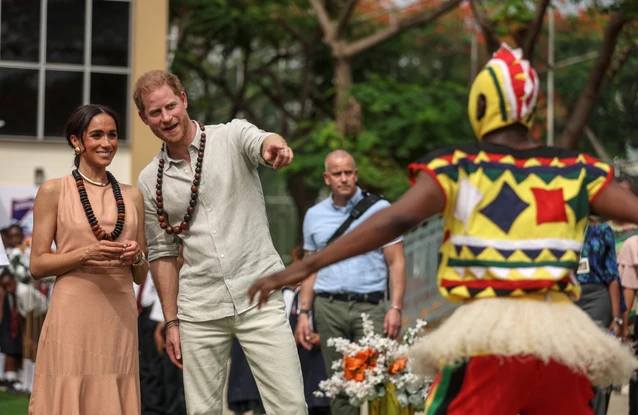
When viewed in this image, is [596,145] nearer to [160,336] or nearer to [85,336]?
[160,336]

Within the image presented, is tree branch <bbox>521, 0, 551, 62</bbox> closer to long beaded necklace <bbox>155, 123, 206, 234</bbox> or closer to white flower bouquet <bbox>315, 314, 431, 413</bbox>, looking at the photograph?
white flower bouquet <bbox>315, 314, 431, 413</bbox>

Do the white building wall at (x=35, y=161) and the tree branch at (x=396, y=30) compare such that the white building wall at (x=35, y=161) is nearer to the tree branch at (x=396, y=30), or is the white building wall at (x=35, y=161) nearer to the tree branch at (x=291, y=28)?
the tree branch at (x=291, y=28)

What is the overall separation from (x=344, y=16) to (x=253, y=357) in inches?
701

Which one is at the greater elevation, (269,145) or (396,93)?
(396,93)

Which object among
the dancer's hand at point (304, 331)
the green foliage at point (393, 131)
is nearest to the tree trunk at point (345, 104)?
the green foliage at point (393, 131)

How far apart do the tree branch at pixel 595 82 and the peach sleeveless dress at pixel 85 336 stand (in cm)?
1248

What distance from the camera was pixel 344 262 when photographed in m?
9.83

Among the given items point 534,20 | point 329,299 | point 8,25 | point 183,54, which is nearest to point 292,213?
point 183,54

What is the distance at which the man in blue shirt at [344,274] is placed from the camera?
989 centimetres

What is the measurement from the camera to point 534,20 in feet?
62.0

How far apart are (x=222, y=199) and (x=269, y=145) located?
0.59 metres

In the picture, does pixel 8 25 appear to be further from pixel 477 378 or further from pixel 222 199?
pixel 477 378

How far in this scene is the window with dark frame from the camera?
25453 mm

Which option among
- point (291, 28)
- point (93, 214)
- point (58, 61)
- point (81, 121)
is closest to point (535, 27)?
point (291, 28)
